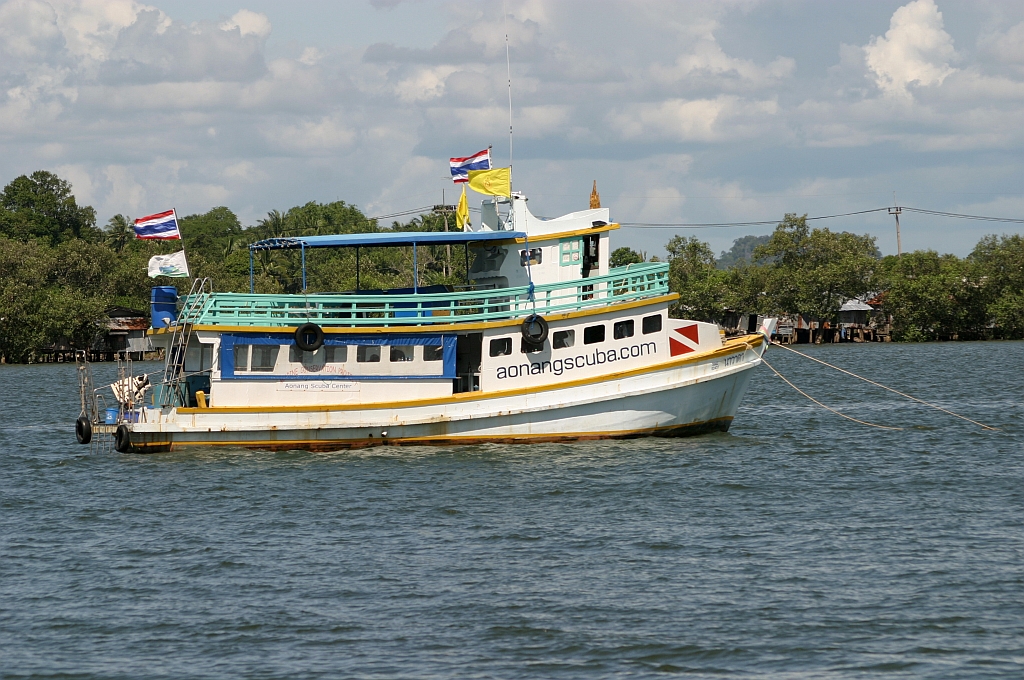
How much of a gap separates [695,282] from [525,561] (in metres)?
93.9

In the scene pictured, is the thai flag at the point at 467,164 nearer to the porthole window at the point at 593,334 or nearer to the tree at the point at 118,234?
the porthole window at the point at 593,334

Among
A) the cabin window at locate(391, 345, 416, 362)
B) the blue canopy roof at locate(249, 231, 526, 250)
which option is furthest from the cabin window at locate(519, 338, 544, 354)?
the blue canopy roof at locate(249, 231, 526, 250)

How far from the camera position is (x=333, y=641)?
14984 millimetres

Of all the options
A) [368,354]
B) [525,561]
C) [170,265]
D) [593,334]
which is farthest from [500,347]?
[525,561]

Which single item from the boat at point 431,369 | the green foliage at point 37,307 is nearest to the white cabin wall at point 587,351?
the boat at point 431,369

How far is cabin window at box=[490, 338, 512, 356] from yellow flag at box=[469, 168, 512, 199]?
3.89m

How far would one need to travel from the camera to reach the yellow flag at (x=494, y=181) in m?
30.2

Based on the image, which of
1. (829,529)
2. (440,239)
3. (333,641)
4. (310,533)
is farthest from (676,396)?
(333,641)

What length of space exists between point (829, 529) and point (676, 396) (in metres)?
8.71

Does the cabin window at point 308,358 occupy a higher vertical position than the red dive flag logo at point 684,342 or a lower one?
lower

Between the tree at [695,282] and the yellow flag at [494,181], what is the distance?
7281 cm

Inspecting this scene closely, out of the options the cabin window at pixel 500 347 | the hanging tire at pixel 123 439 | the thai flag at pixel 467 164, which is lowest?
the hanging tire at pixel 123 439

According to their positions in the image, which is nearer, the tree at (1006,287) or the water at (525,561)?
the water at (525,561)

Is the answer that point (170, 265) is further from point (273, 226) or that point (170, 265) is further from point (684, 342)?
point (273, 226)
